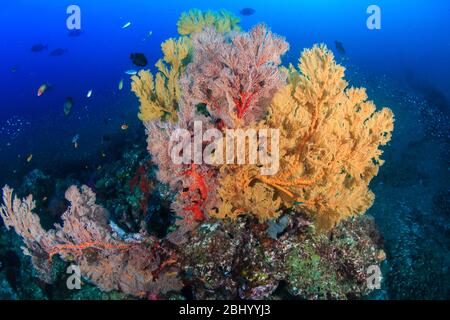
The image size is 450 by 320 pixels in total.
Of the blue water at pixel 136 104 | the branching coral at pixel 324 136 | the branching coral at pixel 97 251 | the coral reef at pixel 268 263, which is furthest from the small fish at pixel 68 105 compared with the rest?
the branching coral at pixel 324 136

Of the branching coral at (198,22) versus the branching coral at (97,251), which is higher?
the branching coral at (198,22)

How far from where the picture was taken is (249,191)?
3.99 m

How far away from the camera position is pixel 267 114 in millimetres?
4152

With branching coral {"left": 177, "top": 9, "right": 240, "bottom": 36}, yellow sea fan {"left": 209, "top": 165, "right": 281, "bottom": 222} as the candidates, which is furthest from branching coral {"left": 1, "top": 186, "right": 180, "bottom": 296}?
branching coral {"left": 177, "top": 9, "right": 240, "bottom": 36}

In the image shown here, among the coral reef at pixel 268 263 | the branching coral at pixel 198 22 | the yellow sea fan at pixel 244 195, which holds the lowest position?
the coral reef at pixel 268 263

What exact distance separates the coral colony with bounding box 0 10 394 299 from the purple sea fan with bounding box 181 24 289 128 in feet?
0.06

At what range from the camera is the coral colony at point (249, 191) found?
12.0 ft

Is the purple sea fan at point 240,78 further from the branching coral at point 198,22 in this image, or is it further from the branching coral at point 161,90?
the branching coral at point 198,22

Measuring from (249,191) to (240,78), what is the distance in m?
1.57

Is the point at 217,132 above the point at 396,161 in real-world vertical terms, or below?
below

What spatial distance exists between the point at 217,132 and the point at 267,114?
874mm

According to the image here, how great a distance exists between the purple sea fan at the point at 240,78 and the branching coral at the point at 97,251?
238 centimetres
